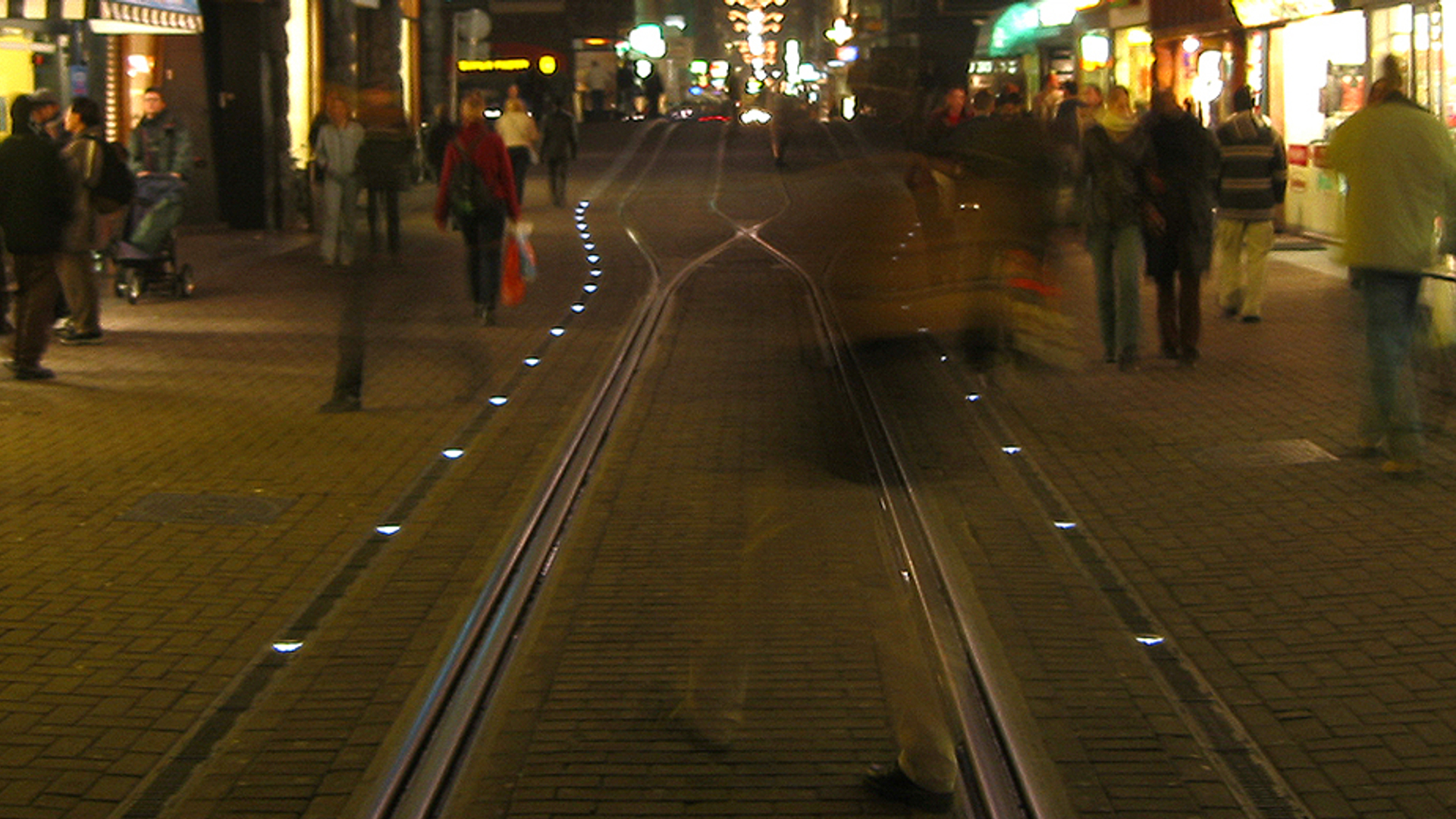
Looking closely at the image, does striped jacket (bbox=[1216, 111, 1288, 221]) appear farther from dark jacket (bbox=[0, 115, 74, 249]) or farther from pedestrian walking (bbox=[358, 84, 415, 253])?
dark jacket (bbox=[0, 115, 74, 249])

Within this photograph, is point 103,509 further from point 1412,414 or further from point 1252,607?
point 1412,414

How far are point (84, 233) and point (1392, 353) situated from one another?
896 cm

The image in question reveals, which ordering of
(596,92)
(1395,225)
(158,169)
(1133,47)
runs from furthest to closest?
1. (596,92)
2. (1133,47)
3. (158,169)
4. (1395,225)

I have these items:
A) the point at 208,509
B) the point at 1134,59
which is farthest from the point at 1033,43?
the point at 208,509

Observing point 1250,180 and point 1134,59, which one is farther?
point 1134,59

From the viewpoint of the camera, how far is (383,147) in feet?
56.0

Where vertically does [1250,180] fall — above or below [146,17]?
below

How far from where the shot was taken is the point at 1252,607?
679 centimetres

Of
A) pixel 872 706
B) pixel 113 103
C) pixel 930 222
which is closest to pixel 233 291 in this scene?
pixel 113 103

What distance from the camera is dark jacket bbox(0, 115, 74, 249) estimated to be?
11.9m

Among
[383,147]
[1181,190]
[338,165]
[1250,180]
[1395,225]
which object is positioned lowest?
[1395,225]

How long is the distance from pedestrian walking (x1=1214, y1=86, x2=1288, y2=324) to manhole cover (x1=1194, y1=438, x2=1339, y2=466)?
4299mm

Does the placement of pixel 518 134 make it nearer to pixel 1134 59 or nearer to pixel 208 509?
pixel 1134 59

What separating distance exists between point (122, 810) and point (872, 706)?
7.36 feet
